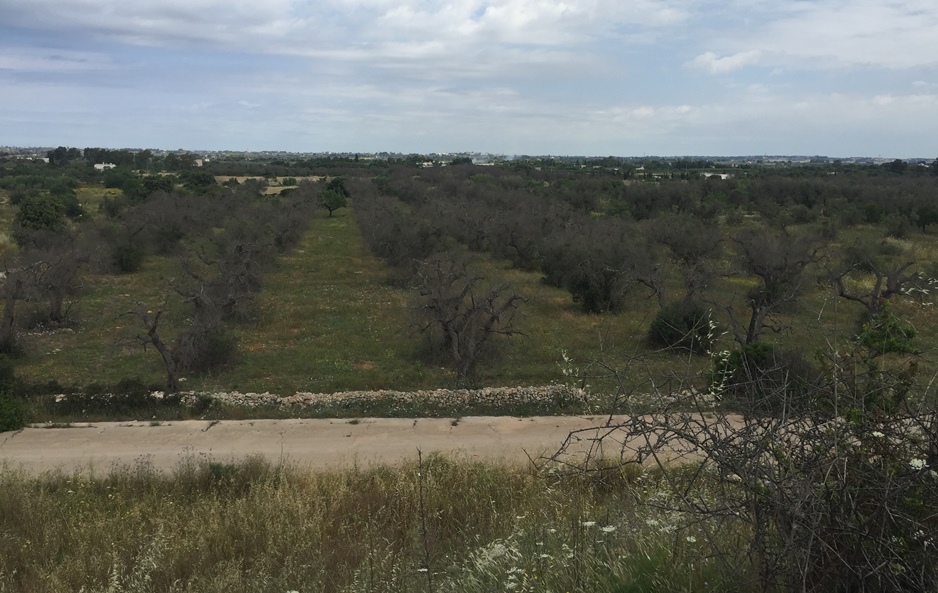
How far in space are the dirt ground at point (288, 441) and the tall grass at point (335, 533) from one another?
3.79 feet

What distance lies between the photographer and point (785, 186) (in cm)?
6512

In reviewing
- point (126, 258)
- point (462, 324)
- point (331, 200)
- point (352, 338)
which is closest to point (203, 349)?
point (352, 338)

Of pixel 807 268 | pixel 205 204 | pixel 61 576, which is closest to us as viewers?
pixel 61 576

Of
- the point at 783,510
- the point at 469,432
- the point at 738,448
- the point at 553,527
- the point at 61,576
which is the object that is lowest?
the point at 469,432

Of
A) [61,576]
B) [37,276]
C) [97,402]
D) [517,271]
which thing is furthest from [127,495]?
[517,271]

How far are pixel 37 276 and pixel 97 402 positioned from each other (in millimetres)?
12088

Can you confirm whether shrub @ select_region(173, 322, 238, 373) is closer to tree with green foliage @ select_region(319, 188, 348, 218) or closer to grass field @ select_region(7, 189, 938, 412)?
grass field @ select_region(7, 189, 938, 412)

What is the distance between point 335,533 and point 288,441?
5.51 m

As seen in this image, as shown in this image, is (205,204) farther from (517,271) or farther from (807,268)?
(807,268)

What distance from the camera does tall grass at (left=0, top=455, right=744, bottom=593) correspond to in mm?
4332

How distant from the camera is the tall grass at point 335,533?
4.33m

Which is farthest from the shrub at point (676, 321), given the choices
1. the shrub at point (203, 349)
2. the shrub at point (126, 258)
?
the shrub at point (126, 258)

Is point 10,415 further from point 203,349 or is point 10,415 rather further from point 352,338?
point 352,338

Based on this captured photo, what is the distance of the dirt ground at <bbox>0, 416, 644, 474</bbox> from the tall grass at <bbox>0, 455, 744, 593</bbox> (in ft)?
3.79
